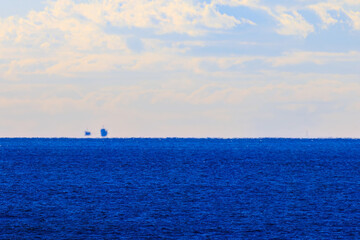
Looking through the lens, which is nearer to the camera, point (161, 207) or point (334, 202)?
point (161, 207)

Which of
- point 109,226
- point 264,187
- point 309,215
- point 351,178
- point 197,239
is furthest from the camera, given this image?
point 351,178

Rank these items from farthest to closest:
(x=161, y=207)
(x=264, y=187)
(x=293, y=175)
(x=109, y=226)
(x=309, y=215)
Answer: (x=293, y=175) < (x=264, y=187) < (x=161, y=207) < (x=309, y=215) < (x=109, y=226)

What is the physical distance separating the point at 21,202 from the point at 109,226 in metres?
19.4

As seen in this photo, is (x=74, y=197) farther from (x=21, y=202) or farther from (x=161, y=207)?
(x=161, y=207)

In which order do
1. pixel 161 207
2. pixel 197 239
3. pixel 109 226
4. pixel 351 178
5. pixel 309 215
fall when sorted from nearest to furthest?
pixel 197 239, pixel 109 226, pixel 309 215, pixel 161 207, pixel 351 178

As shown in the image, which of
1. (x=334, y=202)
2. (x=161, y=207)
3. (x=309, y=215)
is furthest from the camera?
(x=334, y=202)

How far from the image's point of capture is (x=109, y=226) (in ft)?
189

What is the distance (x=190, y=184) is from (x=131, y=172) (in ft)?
94.3

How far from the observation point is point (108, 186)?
94812 millimetres

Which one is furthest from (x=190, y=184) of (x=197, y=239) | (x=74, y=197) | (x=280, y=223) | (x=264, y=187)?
(x=197, y=239)

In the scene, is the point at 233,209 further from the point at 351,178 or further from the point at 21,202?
the point at 351,178

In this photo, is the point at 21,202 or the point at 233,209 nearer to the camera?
the point at 233,209

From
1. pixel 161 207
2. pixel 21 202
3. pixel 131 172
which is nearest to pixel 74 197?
pixel 21 202

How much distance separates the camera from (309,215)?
65.0 m
